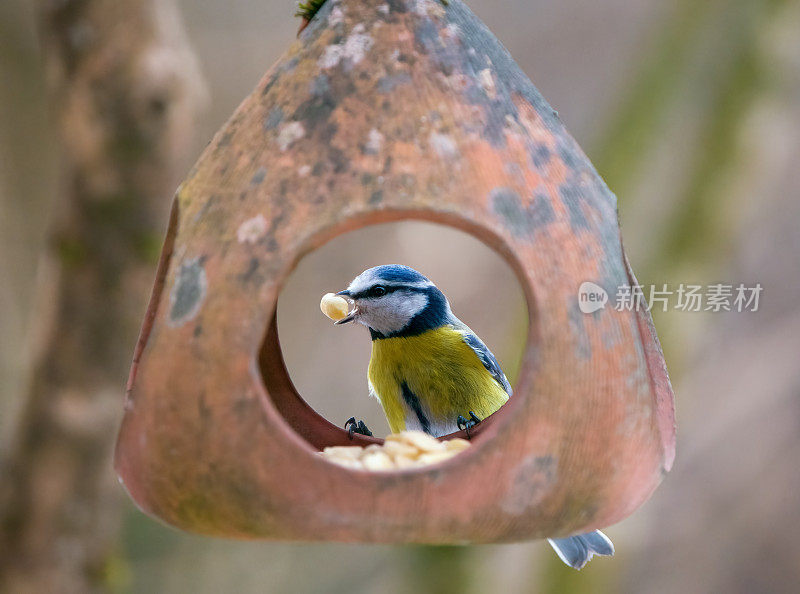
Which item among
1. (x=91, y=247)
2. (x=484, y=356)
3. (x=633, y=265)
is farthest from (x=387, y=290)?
(x=633, y=265)

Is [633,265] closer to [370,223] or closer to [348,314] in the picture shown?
[348,314]

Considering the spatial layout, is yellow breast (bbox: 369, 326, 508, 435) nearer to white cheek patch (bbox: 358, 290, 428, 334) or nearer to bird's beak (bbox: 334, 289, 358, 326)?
white cheek patch (bbox: 358, 290, 428, 334)

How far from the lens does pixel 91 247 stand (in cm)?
376

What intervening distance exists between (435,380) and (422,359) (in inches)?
3.2

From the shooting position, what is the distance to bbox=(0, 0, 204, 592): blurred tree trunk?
12.2ft

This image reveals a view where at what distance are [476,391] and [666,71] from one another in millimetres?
2403

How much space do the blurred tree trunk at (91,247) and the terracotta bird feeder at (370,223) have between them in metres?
1.54

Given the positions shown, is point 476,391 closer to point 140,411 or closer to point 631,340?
point 631,340

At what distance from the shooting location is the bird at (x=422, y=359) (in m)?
3.11

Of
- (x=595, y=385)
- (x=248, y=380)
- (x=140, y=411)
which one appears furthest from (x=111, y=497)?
(x=595, y=385)

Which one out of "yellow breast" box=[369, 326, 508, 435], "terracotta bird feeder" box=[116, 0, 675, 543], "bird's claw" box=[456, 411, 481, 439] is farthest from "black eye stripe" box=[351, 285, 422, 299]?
"terracotta bird feeder" box=[116, 0, 675, 543]

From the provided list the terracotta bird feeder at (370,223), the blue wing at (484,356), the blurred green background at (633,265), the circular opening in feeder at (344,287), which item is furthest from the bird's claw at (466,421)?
the circular opening in feeder at (344,287)

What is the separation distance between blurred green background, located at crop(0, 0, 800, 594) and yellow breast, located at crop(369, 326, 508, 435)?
108 centimetres

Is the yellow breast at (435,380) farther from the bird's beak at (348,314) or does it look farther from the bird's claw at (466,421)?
the bird's beak at (348,314)
